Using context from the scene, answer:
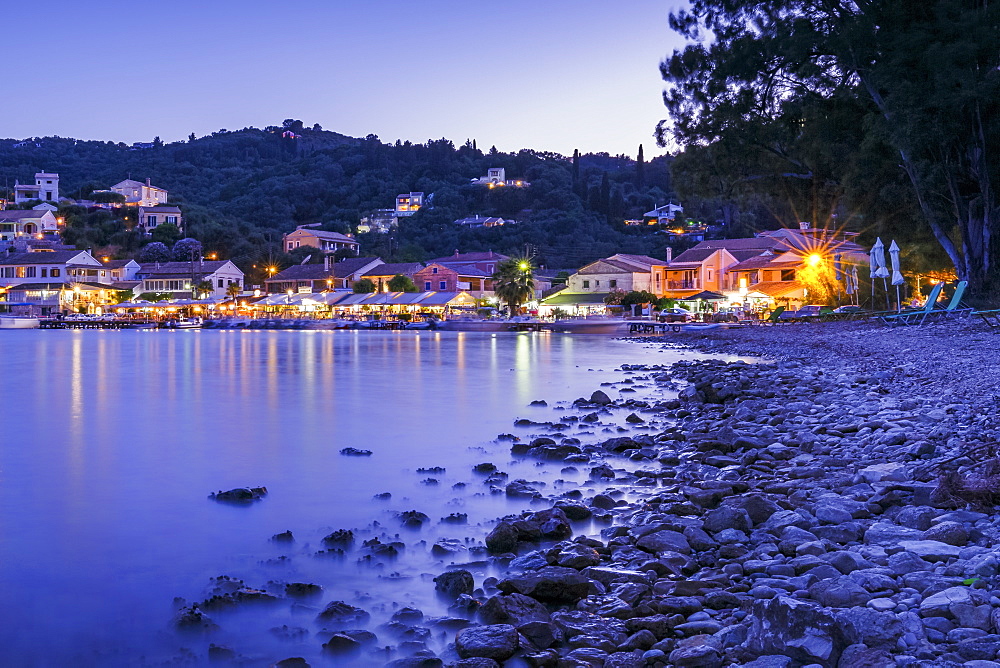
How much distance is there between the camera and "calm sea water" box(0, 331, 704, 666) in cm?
556

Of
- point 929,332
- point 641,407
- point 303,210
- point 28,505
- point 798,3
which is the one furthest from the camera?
point 303,210

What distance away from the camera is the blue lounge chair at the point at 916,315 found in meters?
24.1

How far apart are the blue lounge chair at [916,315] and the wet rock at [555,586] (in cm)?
2191

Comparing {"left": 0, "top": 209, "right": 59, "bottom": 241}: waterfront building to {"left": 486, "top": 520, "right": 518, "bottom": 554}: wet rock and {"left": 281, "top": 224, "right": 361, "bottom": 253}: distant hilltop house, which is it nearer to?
{"left": 281, "top": 224, "right": 361, "bottom": 253}: distant hilltop house

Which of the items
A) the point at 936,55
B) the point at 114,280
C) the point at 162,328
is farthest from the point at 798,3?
the point at 114,280

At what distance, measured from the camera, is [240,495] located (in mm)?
9203

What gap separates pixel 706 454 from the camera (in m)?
9.59

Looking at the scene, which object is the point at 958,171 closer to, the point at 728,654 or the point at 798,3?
the point at 798,3

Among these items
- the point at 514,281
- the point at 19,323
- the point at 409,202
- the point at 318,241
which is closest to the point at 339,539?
the point at 514,281

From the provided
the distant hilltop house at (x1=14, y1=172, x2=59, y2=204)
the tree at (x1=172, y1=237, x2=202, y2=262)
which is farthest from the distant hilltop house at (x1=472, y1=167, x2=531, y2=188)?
the distant hilltop house at (x1=14, y1=172, x2=59, y2=204)

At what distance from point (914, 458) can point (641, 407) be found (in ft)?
27.6

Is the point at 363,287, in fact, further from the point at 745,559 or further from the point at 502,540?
the point at 745,559

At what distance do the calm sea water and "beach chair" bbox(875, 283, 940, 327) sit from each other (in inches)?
388

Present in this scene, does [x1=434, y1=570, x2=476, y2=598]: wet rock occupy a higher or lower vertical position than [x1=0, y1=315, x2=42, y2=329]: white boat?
lower
